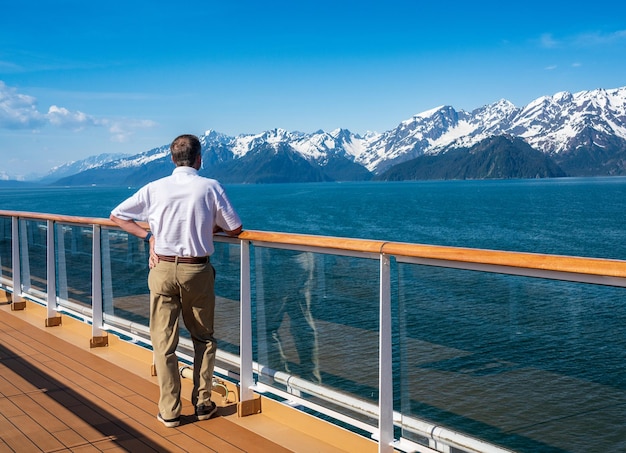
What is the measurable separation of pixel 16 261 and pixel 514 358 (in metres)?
6.08

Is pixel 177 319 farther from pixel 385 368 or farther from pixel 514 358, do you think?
pixel 514 358

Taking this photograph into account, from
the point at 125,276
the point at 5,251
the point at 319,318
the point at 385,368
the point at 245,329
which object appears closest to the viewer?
the point at 385,368

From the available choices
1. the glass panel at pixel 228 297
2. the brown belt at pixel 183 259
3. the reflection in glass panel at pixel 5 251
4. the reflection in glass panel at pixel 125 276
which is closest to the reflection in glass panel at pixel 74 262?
the reflection in glass panel at pixel 125 276

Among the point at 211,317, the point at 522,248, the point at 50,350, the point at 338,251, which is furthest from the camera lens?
the point at 522,248

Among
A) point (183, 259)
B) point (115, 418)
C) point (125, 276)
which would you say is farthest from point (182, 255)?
point (125, 276)

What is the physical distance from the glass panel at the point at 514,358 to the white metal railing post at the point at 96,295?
10.8 ft

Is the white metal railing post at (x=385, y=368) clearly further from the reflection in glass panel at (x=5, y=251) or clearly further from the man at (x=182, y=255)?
Result: the reflection in glass panel at (x=5, y=251)

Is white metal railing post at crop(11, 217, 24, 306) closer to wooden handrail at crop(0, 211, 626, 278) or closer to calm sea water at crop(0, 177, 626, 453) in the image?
wooden handrail at crop(0, 211, 626, 278)

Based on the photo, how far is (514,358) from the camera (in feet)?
8.38

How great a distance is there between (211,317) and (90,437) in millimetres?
836

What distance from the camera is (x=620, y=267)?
2.15 meters

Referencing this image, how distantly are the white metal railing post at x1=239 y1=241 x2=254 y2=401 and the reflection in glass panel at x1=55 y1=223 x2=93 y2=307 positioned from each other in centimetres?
219

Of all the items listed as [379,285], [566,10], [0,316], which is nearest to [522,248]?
[0,316]

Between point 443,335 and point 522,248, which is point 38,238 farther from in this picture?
point 522,248
